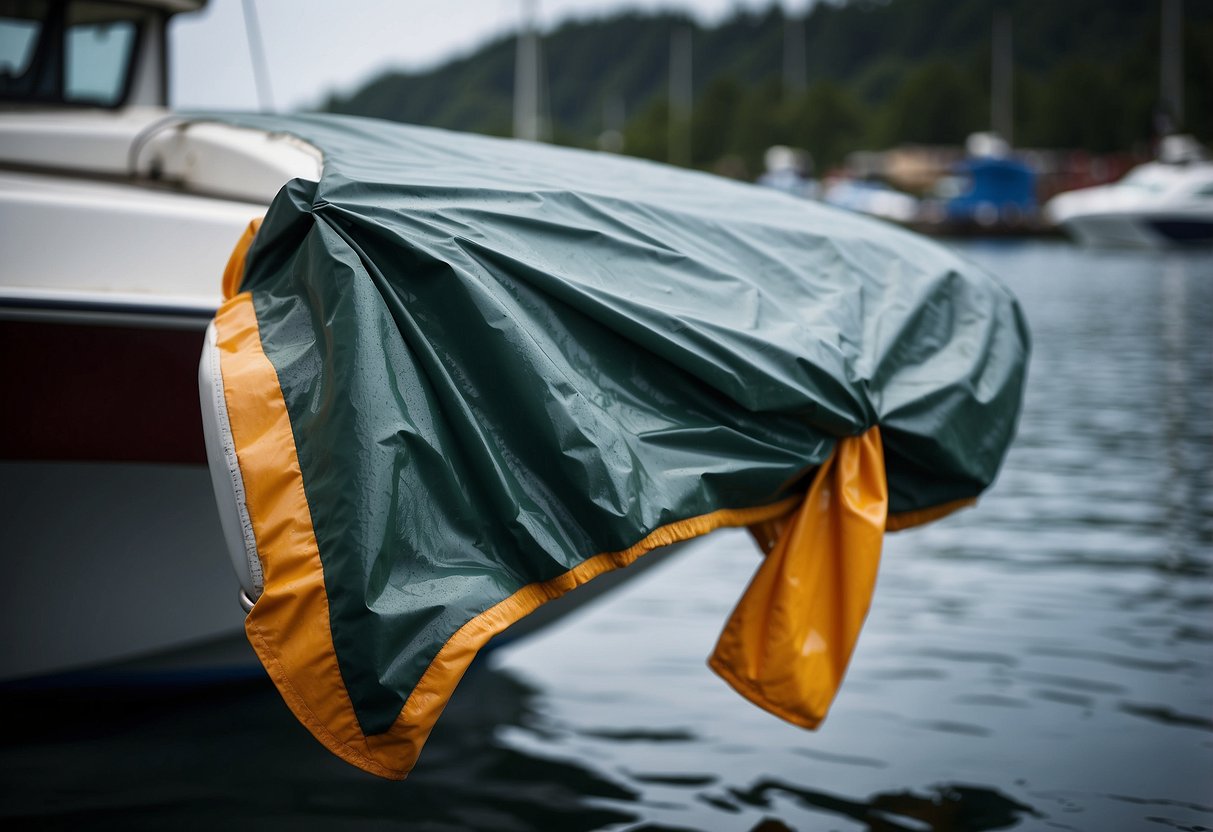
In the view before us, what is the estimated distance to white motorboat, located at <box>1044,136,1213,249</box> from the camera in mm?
29734

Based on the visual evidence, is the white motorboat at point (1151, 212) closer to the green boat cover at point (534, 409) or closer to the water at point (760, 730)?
the water at point (760, 730)

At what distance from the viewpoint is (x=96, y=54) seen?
4891 mm

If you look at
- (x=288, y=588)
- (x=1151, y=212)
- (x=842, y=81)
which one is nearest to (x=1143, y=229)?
(x=1151, y=212)

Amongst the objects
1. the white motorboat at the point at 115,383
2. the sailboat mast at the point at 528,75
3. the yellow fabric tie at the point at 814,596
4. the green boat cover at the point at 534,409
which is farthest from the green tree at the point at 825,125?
the yellow fabric tie at the point at 814,596

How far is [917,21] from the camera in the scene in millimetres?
139500

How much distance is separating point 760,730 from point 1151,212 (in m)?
29.4

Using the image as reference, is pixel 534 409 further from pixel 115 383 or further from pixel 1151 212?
pixel 1151 212

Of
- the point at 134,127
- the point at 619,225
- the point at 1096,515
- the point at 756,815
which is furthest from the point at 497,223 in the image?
the point at 1096,515

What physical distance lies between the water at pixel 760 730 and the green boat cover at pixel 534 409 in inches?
32.3

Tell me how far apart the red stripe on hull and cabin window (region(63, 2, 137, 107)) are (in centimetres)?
234

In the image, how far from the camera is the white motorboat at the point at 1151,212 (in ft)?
97.6

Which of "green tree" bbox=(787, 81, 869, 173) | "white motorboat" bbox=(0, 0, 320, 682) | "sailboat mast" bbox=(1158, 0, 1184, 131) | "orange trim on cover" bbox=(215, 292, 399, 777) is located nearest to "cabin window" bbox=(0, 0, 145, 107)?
"white motorboat" bbox=(0, 0, 320, 682)

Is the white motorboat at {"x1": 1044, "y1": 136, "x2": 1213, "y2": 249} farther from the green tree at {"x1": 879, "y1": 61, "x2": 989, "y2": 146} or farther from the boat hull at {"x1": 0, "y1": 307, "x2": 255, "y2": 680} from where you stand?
the boat hull at {"x1": 0, "y1": 307, "x2": 255, "y2": 680}

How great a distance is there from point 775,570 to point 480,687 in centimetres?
182
